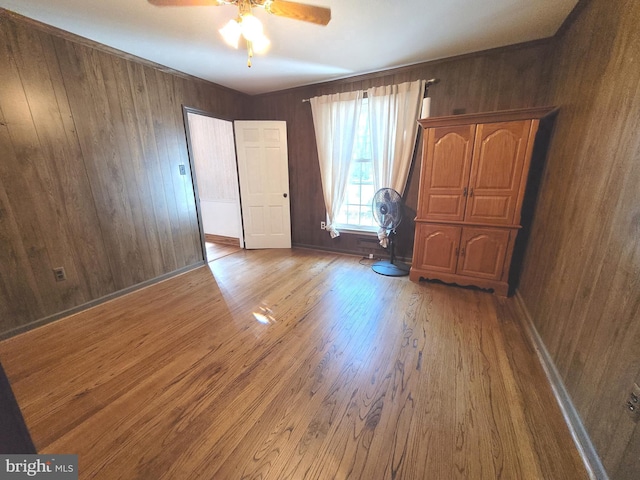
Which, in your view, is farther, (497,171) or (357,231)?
(357,231)

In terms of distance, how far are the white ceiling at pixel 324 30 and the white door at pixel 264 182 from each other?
931mm

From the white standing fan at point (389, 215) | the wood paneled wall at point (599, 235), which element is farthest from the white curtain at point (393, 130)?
the wood paneled wall at point (599, 235)

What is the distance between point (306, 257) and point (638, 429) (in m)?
3.24

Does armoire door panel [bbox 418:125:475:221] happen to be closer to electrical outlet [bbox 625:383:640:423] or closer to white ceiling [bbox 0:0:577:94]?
white ceiling [bbox 0:0:577:94]

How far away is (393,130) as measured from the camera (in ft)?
10.2

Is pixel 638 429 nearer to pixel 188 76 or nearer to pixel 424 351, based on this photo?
pixel 424 351

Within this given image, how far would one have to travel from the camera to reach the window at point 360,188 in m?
3.39

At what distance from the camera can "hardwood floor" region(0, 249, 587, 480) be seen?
1.13 meters

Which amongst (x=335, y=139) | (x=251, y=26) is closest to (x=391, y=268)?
(x=335, y=139)

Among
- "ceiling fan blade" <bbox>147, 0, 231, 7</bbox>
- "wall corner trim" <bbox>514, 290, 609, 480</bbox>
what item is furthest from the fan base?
"ceiling fan blade" <bbox>147, 0, 231, 7</bbox>

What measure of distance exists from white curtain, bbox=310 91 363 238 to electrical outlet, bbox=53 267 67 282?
2990 mm

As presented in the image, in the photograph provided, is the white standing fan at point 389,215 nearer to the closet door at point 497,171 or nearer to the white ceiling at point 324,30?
the closet door at point 497,171

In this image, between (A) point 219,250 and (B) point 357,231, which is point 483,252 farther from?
(A) point 219,250

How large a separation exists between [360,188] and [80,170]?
10.2 ft
